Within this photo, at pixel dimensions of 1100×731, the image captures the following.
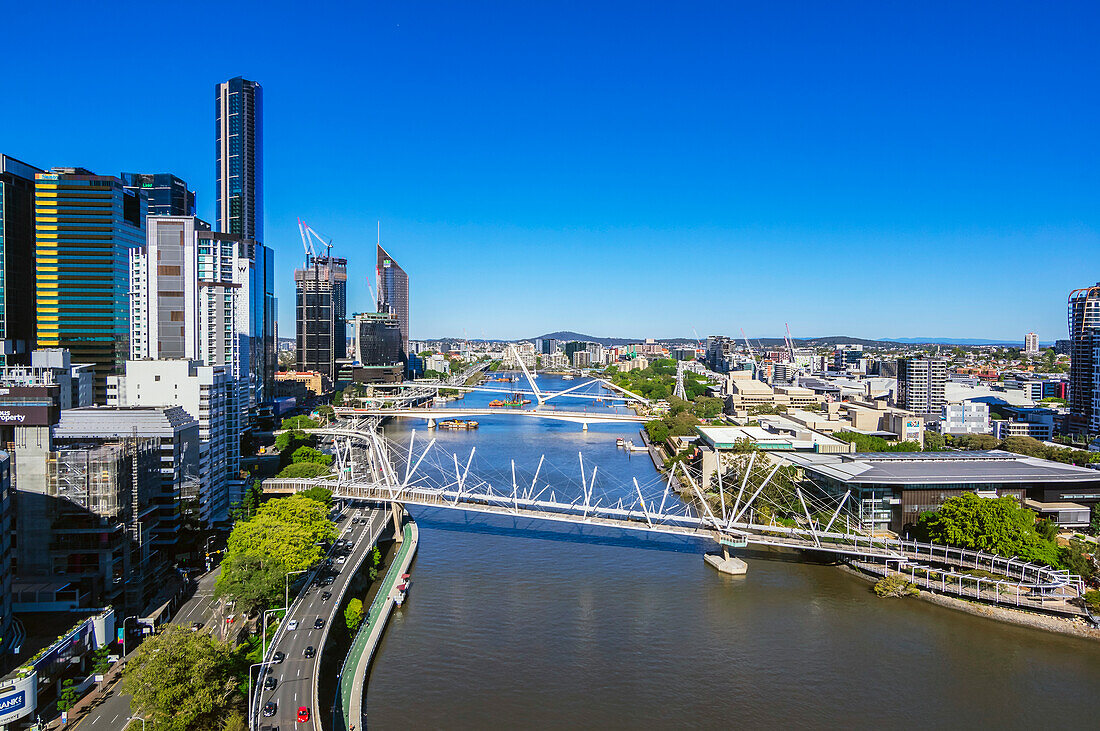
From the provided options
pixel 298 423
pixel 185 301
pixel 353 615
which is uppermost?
pixel 185 301

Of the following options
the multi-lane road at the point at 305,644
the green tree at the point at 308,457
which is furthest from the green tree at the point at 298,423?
the multi-lane road at the point at 305,644

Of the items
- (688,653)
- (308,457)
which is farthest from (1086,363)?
(308,457)

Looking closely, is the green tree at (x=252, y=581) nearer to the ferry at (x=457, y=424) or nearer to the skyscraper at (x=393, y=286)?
the ferry at (x=457, y=424)

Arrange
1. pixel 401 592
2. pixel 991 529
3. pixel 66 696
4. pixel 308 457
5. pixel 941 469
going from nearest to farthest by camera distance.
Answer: pixel 66 696
pixel 401 592
pixel 991 529
pixel 941 469
pixel 308 457

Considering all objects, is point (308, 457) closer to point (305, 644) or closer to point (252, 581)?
point (252, 581)

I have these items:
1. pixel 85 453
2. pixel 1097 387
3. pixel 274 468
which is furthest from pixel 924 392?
pixel 85 453

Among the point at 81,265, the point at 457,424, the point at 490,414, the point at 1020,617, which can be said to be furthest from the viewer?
the point at 490,414

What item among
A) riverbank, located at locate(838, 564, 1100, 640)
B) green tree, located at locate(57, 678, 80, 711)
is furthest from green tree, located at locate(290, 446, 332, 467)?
riverbank, located at locate(838, 564, 1100, 640)
